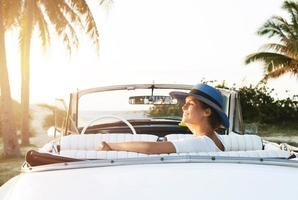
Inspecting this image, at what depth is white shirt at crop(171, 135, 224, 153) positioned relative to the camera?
11.3 ft

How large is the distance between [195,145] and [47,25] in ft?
72.3

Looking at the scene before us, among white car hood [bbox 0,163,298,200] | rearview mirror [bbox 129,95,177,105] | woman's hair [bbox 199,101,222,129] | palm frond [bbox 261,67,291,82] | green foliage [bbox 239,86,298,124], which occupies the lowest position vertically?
white car hood [bbox 0,163,298,200]

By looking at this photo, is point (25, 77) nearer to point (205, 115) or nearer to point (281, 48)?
point (281, 48)

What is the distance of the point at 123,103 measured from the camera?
6711mm

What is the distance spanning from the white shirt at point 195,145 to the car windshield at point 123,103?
2.81 metres

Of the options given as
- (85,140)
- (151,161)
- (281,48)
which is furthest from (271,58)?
(151,161)

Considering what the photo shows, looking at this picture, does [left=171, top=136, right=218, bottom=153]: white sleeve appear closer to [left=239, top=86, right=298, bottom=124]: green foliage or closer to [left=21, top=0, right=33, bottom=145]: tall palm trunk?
[left=21, top=0, right=33, bottom=145]: tall palm trunk

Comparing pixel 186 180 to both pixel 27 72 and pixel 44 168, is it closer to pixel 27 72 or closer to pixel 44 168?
pixel 44 168

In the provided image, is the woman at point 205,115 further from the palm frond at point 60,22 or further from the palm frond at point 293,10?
the palm frond at point 293,10

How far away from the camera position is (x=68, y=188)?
8.80ft

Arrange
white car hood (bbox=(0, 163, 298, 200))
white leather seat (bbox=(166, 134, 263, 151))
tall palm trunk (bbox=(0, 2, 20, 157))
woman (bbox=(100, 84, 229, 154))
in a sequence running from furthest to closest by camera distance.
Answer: tall palm trunk (bbox=(0, 2, 20, 157)) → white leather seat (bbox=(166, 134, 263, 151)) → woman (bbox=(100, 84, 229, 154)) → white car hood (bbox=(0, 163, 298, 200))

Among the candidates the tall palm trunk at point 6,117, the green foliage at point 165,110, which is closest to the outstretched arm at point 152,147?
the green foliage at point 165,110

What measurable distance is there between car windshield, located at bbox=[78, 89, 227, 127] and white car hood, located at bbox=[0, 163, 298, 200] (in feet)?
11.3

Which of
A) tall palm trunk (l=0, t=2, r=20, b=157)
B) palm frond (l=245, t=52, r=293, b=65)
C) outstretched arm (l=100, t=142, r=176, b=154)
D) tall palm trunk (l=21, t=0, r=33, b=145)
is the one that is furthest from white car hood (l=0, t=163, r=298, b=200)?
palm frond (l=245, t=52, r=293, b=65)
